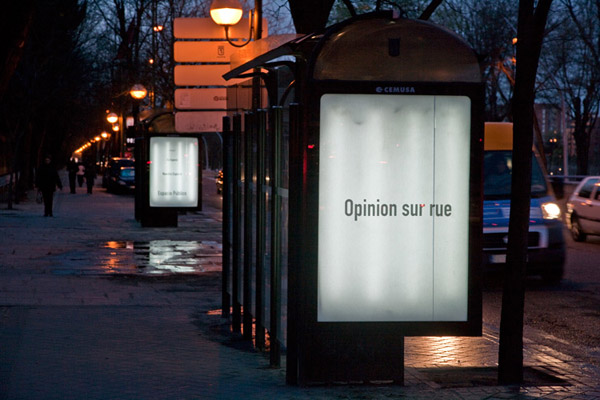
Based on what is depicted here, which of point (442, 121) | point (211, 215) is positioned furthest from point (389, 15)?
point (211, 215)

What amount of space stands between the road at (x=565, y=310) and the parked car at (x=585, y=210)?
196 inches

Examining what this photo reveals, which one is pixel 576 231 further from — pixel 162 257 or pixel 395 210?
pixel 395 210

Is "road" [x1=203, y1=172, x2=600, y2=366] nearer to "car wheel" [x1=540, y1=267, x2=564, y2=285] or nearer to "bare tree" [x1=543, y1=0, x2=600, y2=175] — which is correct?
"car wheel" [x1=540, y1=267, x2=564, y2=285]

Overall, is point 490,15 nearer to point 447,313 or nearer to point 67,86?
point 67,86

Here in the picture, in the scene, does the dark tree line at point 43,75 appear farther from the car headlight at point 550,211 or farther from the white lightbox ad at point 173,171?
the car headlight at point 550,211

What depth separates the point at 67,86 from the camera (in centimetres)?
4062

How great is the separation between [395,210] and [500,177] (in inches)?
332

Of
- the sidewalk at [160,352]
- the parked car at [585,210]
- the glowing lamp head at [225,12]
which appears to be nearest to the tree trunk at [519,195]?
the sidewalk at [160,352]

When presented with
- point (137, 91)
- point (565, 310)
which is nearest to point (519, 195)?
point (565, 310)

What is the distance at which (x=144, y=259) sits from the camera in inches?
682

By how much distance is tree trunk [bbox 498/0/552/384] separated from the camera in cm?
714

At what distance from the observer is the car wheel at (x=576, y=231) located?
22594 millimetres

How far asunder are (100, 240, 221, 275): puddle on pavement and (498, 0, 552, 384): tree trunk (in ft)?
28.1

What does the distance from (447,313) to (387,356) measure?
0.53 meters
